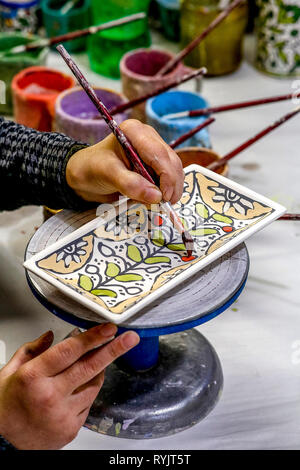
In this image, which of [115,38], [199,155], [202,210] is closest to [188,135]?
[199,155]

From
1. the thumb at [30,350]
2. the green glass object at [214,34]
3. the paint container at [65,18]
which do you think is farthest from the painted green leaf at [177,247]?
the paint container at [65,18]

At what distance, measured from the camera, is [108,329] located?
0.76 meters

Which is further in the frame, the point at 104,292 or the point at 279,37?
the point at 279,37

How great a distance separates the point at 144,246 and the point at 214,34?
3.53ft

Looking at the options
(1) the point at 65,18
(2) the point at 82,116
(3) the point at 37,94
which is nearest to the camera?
(2) the point at 82,116

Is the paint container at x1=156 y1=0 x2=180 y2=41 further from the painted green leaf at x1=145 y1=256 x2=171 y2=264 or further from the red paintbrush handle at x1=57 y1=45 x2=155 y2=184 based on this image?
the painted green leaf at x1=145 y1=256 x2=171 y2=264

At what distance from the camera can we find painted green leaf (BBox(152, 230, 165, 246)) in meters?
0.91

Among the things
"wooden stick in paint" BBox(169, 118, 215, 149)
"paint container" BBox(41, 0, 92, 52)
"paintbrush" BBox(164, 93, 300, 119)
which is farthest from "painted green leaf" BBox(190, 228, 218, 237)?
"paint container" BBox(41, 0, 92, 52)

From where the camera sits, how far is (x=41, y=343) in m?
0.88

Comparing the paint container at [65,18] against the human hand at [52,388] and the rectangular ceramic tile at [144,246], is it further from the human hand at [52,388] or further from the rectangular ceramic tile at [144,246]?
the human hand at [52,388]

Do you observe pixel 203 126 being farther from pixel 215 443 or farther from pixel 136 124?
pixel 215 443

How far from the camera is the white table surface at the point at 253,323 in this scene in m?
0.99

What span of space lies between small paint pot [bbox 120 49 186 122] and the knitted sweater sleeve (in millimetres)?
482

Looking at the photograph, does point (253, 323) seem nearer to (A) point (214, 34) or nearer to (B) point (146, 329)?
(B) point (146, 329)
